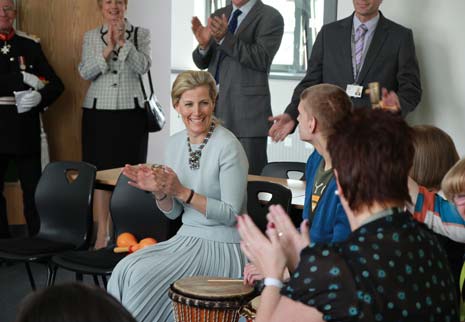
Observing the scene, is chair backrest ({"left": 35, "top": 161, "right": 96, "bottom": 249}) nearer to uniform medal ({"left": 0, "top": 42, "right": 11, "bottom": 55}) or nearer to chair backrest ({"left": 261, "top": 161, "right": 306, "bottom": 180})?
chair backrest ({"left": 261, "top": 161, "right": 306, "bottom": 180})

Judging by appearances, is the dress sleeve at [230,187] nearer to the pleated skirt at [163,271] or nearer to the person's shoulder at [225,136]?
the person's shoulder at [225,136]

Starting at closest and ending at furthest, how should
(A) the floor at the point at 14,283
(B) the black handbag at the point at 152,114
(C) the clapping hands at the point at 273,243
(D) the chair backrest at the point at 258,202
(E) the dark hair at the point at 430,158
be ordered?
(C) the clapping hands at the point at 273,243
(E) the dark hair at the point at 430,158
(D) the chair backrest at the point at 258,202
(A) the floor at the point at 14,283
(B) the black handbag at the point at 152,114

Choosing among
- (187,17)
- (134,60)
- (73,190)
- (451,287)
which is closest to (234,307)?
(451,287)

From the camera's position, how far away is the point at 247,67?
204 inches

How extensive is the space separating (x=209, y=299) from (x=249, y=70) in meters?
2.46

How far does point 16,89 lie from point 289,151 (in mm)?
2543

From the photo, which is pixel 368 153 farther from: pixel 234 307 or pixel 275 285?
pixel 234 307

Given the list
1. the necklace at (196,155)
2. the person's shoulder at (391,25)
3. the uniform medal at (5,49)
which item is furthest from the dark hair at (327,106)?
the uniform medal at (5,49)

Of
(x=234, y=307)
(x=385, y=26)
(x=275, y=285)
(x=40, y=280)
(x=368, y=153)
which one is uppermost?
(x=385, y=26)

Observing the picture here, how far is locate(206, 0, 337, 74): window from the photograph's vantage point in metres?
6.86

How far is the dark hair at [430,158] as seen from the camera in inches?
122

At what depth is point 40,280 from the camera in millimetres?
5125

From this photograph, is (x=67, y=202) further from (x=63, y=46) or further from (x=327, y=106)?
(x=63, y=46)

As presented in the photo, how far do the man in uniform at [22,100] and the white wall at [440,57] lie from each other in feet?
7.88
